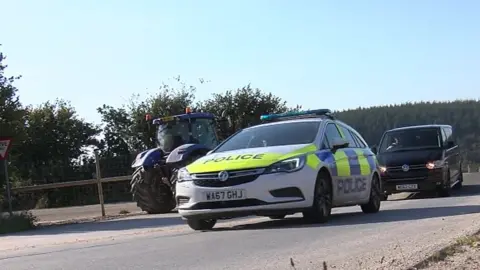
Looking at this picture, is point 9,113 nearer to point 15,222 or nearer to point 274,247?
point 15,222

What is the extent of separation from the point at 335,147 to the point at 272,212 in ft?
6.18

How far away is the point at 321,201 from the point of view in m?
10.6

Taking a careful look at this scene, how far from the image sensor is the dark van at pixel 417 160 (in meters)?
19.1

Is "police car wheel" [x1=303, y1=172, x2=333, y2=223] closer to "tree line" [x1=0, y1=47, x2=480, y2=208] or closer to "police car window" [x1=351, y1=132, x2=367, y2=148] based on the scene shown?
"police car window" [x1=351, y1=132, x2=367, y2=148]

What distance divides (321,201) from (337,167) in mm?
925

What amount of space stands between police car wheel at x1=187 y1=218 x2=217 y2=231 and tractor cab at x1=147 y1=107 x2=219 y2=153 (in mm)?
8032

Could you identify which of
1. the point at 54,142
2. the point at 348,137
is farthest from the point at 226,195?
the point at 54,142

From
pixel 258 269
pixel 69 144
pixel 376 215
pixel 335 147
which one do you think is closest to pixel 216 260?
pixel 258 269

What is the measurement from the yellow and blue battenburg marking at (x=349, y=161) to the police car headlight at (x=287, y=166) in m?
0.65

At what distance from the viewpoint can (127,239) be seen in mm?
11062

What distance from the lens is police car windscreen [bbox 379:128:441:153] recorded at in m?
20.5

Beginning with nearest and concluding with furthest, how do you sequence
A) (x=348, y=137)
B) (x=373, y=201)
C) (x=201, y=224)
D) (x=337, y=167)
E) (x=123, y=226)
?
(x=201, y=224) < (x=337, y=167) < (x=348, y=137) < (x=373, y=201) < (x=123, y=226)

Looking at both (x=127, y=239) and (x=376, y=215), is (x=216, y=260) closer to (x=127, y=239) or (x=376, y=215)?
(x=127, y=239)

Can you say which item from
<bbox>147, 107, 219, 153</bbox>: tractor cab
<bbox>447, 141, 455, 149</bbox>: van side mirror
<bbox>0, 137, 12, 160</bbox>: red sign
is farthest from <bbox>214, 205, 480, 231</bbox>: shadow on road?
<bbox>0, 137, 12, 160</bbox>: red sign
